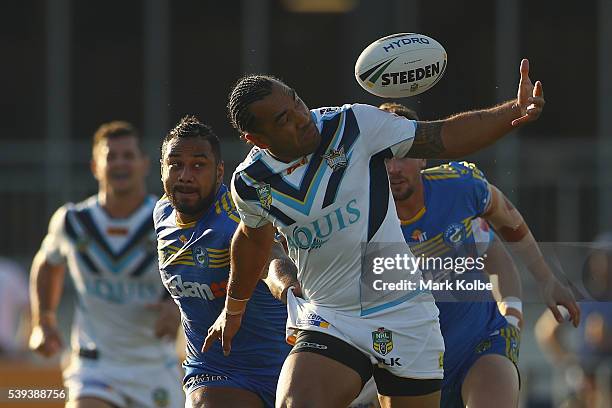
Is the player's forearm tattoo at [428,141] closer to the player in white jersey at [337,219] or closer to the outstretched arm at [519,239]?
the player in white jersey at [337,219]

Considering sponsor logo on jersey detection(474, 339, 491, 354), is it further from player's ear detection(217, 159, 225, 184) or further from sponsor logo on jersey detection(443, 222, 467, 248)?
player's ear detection(217, 159, 225, 184)

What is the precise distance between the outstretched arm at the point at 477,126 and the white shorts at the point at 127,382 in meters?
3.63

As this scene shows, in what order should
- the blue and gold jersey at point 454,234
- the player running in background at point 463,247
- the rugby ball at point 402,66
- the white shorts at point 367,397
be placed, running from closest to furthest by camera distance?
the rugby ball at point 402,66 → the player running in background at point 463,247 → the blue and gold jersey at point 454,234 → the white shorts at point 367,397

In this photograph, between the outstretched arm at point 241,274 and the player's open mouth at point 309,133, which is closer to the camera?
the player's open mouth at point 309,133

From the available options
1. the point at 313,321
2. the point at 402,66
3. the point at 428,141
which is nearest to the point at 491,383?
the point at 313,321

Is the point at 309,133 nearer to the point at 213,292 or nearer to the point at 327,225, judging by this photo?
the point at 327,225

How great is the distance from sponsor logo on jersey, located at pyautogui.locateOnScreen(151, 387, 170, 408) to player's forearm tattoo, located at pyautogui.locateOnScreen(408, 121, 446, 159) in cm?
376

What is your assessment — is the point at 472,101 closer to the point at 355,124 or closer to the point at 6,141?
the point at 6,141

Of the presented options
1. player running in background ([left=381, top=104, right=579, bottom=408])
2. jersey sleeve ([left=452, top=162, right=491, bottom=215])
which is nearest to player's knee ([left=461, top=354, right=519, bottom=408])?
player running in background ([left=381, top=104, right=579, bottom=408])

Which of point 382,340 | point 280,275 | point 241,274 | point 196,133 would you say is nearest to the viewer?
point 382,340

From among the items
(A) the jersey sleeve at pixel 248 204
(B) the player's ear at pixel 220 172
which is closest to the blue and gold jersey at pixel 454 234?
(B) the player's ear at pixel 220 172

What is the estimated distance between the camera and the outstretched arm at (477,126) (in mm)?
5578

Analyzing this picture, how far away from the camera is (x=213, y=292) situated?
6637 mm

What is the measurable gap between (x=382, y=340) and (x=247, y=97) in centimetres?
115
